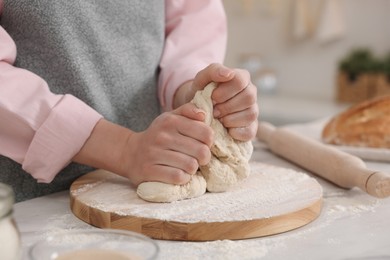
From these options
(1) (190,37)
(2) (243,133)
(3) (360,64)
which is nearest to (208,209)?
(2) (243,133)

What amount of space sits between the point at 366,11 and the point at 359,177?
1.75m

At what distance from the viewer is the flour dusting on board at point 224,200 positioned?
30.2 inches

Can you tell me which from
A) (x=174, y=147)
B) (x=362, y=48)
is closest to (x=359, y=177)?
(x=174, y=147)

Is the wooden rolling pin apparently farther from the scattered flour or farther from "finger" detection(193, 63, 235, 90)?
"finger" detection(193, 63, 235, 90)

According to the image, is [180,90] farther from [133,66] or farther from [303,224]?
[303,224]

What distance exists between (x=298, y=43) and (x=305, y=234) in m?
2.05

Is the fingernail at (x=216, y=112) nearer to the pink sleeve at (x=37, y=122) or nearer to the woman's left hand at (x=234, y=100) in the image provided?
the woman's left hand at (x=234, y=100)

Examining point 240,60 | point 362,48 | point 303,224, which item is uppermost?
point 303,224

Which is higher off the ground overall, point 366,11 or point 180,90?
point 180,90

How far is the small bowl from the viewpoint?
548mm

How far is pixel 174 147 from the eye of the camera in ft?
2.75

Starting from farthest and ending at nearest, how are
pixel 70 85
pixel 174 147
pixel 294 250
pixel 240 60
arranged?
pixel 240 60 → pixel 70 85 → pixel 174 147 → pixel 294 250

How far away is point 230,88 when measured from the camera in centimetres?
87

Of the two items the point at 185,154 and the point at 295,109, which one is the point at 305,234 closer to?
the point at 185,154
